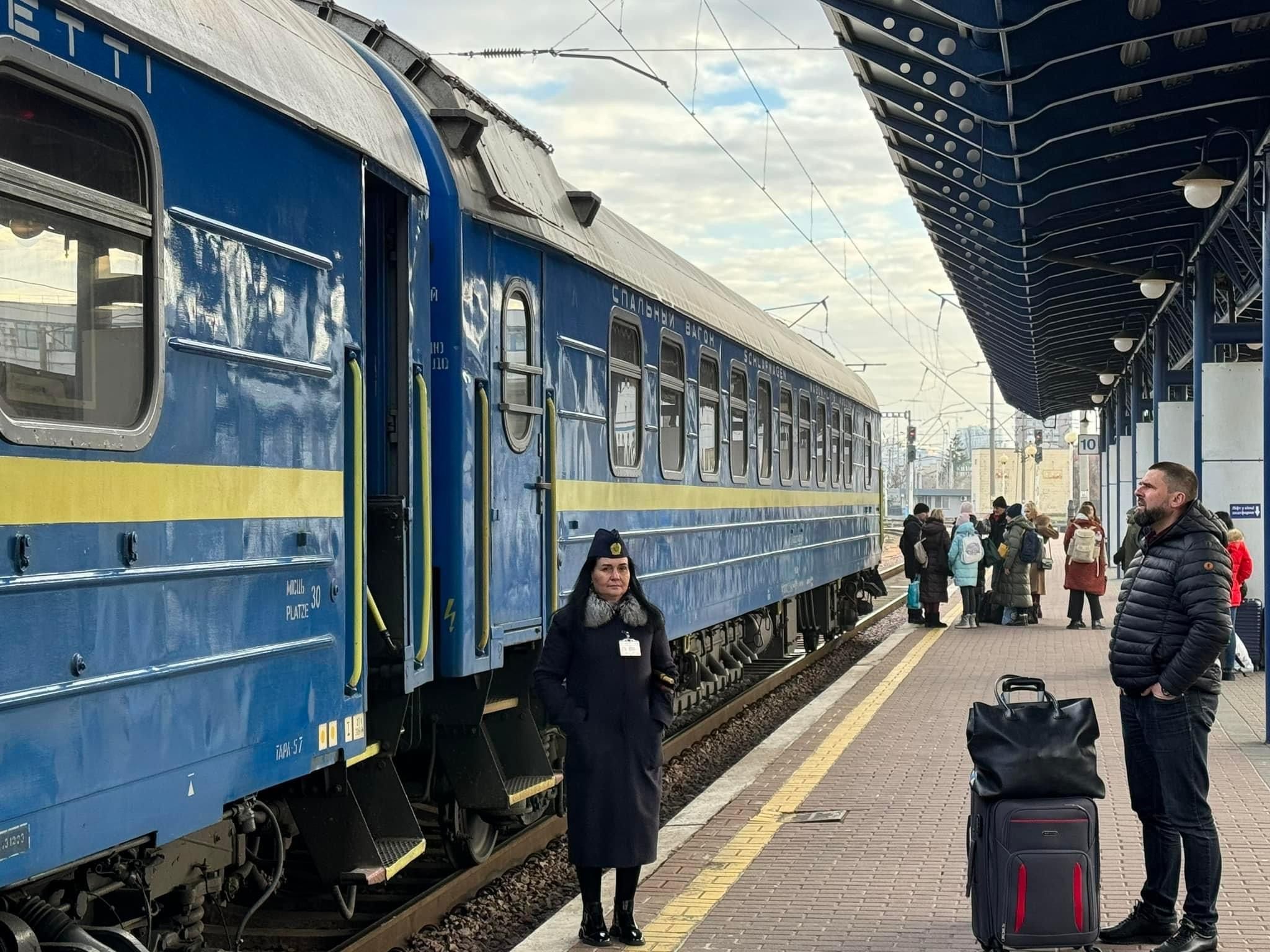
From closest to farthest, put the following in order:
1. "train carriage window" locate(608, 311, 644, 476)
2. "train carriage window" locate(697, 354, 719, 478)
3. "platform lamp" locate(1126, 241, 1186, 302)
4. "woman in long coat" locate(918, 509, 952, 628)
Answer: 1. "train carriage window" locate(608, 311, 644, 476)
2. "train carriage window" locate(697, 354, 719, 478)
3. "platform lamp" locate(1126, 241, 1186, 302)
4. "woman in long coat" locate(918, 509, 952, 628)

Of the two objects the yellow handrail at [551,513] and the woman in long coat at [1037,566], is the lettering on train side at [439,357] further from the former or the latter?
the woman in long coat at [1037,566]

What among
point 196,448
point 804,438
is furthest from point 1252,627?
point 196,448

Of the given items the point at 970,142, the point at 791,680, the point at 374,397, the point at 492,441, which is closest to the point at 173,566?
the point at 374,397

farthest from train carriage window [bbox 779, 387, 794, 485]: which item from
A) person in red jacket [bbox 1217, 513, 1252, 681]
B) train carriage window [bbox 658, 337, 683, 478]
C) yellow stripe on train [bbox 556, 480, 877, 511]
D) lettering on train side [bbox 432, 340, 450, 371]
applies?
lettering on train side [bbox 432, 340, 450, 371]

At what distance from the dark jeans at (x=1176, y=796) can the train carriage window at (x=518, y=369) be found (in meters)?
3.10

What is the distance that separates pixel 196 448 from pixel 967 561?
750 inches

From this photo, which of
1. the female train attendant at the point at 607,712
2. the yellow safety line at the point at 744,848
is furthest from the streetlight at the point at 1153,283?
the female train attendant at the point at 607,712

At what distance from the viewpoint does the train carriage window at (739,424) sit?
43.8 ft

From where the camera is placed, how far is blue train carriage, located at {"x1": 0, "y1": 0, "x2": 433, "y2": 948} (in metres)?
3.94

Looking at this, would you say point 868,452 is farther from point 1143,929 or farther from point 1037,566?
point 1143,929

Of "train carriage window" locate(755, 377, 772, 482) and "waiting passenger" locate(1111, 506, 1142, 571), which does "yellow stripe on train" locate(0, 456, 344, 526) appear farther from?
"waiting passenger" locate(1111, 506, 1142, 571)

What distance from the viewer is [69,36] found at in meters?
4.07

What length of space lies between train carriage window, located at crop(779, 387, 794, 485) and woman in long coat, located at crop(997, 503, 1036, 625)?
22.5 ft

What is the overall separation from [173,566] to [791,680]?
45.2 ft
